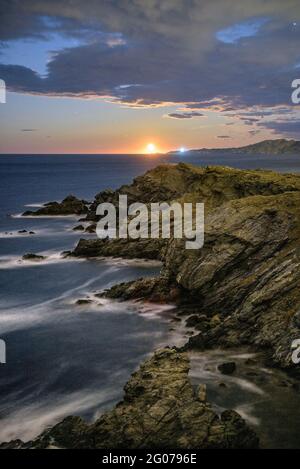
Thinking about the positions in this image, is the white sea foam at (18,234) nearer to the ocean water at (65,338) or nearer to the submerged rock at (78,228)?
the submerged rock at (78,228)

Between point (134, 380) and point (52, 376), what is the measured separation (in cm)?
811

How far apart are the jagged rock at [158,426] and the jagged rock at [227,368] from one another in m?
4.79

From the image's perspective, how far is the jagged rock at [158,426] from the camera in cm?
1784

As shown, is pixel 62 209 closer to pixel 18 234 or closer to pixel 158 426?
pixel 18 234

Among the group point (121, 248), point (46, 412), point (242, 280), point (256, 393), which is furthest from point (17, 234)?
point (256, 393)

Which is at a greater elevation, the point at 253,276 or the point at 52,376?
the point at 253,276

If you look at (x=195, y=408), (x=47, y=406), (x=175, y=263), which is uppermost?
(x=175, y=263)

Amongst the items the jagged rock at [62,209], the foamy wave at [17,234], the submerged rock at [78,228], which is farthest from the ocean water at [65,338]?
the jagged rock at [62,209]

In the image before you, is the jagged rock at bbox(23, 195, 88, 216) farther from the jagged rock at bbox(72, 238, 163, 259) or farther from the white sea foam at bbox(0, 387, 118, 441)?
the white sea foam at bbox(0, 387, 118, 441)

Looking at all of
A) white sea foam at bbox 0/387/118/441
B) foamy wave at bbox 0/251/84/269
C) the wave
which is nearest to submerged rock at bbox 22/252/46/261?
foamy wave at bbox 0/251/84/269

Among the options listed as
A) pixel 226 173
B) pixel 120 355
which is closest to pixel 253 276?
pixel 120 355

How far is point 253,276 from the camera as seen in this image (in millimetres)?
33812
